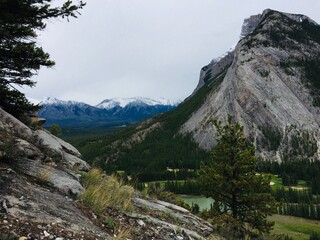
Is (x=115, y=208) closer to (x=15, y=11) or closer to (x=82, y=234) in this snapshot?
(x=82, y=234)

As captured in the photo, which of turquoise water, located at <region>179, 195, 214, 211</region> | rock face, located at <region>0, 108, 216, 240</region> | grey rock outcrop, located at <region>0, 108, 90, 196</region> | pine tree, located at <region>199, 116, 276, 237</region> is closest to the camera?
rock face, located at <region>0, 108, 216, 240</region>

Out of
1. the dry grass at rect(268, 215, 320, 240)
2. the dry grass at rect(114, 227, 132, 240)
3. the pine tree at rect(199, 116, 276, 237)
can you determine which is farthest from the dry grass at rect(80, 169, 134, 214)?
the dry grass at rect(268, 215, 320, 240)

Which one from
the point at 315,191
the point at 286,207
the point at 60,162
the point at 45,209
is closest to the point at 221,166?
the point at 60,162

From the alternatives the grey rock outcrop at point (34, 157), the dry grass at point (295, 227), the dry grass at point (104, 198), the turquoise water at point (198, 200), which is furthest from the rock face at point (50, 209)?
the turquoise water at point (198, 200)

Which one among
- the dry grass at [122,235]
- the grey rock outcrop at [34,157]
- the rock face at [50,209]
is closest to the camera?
the rock face at [50,209]

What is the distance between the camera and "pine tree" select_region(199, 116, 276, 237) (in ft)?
117

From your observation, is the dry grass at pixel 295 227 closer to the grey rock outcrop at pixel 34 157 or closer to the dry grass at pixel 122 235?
the grey rock outcrop at pixel 34 157

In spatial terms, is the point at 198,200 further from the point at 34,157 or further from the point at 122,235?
the point at 122,235

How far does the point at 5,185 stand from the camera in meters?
11.6

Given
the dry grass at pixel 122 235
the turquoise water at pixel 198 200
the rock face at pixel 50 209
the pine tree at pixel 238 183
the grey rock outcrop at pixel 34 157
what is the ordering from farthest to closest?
the turquoise water at pixel 198 200, the pine tree at pixel 238 183, the grey rock outcrop at pixel 34 157, the dry grass at pixel 122 235, the rock face at pixel 50 209

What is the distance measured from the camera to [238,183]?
34844mm

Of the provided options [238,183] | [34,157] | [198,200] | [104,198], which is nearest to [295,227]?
[198,200]

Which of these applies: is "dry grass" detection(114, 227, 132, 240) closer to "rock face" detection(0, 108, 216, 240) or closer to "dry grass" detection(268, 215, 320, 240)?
"rock face" detection(0, 108, 216, 240)

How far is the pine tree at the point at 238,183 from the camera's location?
35.7m
